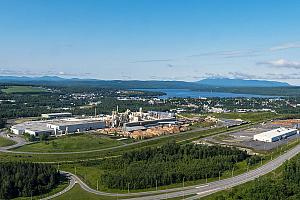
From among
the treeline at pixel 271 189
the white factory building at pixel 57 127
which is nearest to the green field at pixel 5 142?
the white factory building at pixel 57 127

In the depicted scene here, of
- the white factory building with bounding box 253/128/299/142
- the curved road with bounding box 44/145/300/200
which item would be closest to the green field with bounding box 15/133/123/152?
the curved road with bounding box 44/145/300/200

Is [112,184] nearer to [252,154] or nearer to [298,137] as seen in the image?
[252,154]

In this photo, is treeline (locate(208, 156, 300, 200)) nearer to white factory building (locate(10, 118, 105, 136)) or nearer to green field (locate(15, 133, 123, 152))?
green field (locate(15, 133, 123, 152))

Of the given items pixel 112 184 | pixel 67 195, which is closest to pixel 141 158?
pixel 112 184

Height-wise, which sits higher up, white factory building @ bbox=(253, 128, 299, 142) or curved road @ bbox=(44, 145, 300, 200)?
white factory building @ bbox=(253, 128, 299, 142)

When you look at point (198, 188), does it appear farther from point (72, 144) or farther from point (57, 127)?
point (57, 127)

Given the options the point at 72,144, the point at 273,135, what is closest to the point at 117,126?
the point at 72,144

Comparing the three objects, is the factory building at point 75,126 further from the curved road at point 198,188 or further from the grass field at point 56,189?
the grass field at point 56,189
